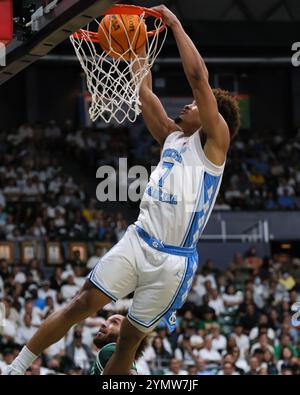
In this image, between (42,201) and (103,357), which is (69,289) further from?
(103,357)

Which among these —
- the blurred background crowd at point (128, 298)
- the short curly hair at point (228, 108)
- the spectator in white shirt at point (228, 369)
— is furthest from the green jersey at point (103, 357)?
the spectator in white shirt at point (228, 369)

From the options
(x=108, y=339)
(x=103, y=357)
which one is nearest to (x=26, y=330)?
(x=108, y=339)

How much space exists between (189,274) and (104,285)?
0.55 m

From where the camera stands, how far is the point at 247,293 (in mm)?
15938

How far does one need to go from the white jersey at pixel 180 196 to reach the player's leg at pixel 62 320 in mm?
524

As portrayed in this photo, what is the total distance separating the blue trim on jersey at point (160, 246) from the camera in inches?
211

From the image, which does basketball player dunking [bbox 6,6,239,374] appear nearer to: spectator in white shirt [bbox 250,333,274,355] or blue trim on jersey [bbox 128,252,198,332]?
blue trim on jersey [bbox 128,252,198,332]

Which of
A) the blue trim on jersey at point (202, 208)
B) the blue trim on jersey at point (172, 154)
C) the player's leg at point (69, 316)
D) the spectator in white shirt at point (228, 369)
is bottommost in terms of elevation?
the spectator in white shirt at point (228, 369)

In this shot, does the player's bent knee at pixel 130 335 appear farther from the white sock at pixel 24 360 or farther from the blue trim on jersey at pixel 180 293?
the white sock at pixel 24 360

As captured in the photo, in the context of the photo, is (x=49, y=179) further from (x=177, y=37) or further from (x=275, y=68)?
(x=177, y=37)

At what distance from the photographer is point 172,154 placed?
550cm

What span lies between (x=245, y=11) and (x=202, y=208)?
18244 mm

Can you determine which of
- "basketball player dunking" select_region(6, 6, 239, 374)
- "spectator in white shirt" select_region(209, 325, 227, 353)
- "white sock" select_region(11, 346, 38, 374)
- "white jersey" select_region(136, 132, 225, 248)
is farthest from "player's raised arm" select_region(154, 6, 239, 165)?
"spectator in white shirt" select_region(209, 325, 227, 353)
